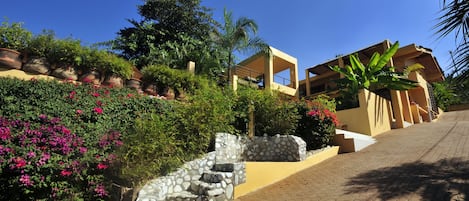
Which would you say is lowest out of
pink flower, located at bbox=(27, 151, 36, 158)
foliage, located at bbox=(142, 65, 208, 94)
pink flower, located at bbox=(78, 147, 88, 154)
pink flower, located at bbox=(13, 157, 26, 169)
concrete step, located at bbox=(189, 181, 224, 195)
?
concrete step, located at bbox=(189, 181, 224, 195)

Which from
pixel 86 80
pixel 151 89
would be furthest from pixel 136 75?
pixel 86 80

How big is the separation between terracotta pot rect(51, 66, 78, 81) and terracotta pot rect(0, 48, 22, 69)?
2.43 ft

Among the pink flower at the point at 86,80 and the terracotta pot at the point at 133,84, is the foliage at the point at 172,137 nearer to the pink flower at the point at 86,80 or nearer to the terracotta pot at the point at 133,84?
the terracotta pot at the point at 133,84

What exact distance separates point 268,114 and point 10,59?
23.7 ft

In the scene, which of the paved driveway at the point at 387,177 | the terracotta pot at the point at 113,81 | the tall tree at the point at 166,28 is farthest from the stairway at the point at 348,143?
the tall tree at the point at 166,28

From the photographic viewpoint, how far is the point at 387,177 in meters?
5.65

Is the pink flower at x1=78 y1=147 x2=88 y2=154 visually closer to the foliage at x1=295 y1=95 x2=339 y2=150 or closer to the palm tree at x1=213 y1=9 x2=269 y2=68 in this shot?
the foliage at x1=295 y1=95 x2=339 y2=150

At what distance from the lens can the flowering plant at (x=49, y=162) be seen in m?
3.76

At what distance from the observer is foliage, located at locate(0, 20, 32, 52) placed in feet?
20.0

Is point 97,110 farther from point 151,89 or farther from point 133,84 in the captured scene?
point 151,89

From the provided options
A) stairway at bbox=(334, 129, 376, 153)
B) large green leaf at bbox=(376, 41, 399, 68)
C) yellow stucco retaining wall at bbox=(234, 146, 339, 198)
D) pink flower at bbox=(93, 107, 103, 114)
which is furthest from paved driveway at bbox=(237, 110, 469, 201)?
large green leaf at bbox=(376, 41, 399, 68)

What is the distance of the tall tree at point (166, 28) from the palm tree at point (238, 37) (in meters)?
2.57

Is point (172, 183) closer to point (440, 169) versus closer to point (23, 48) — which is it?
point (23, 48)

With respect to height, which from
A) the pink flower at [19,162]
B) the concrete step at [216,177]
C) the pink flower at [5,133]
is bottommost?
the concrete step at [216,177]
